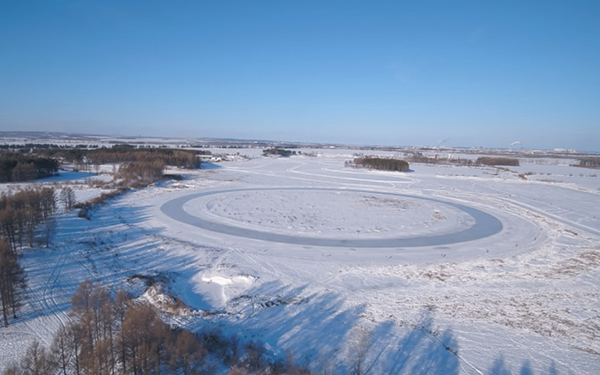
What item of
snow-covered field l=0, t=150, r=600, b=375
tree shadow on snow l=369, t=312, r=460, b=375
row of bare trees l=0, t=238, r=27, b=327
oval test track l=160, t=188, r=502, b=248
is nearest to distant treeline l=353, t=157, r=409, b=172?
snow-covered field l=0, t=150, r=600, b=375

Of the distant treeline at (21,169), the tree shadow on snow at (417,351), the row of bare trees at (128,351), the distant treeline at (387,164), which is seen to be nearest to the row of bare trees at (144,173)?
the distant treeline at (21,169)

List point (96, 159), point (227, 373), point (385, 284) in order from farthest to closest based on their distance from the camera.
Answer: point (96, 159) → point (385, 284) → point (227, 373)

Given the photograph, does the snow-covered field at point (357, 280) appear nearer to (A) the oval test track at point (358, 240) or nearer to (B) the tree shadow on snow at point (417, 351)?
(B) the tree shadow on snow at point (417, 351)

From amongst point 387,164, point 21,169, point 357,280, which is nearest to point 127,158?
point 21,169

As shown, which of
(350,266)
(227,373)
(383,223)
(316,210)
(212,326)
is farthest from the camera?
(316,210)

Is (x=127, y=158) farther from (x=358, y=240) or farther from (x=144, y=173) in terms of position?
(x=358, y=240)

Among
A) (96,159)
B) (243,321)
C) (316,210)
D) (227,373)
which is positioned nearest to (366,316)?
(243,321)

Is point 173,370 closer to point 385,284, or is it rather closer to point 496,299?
point 385,284
